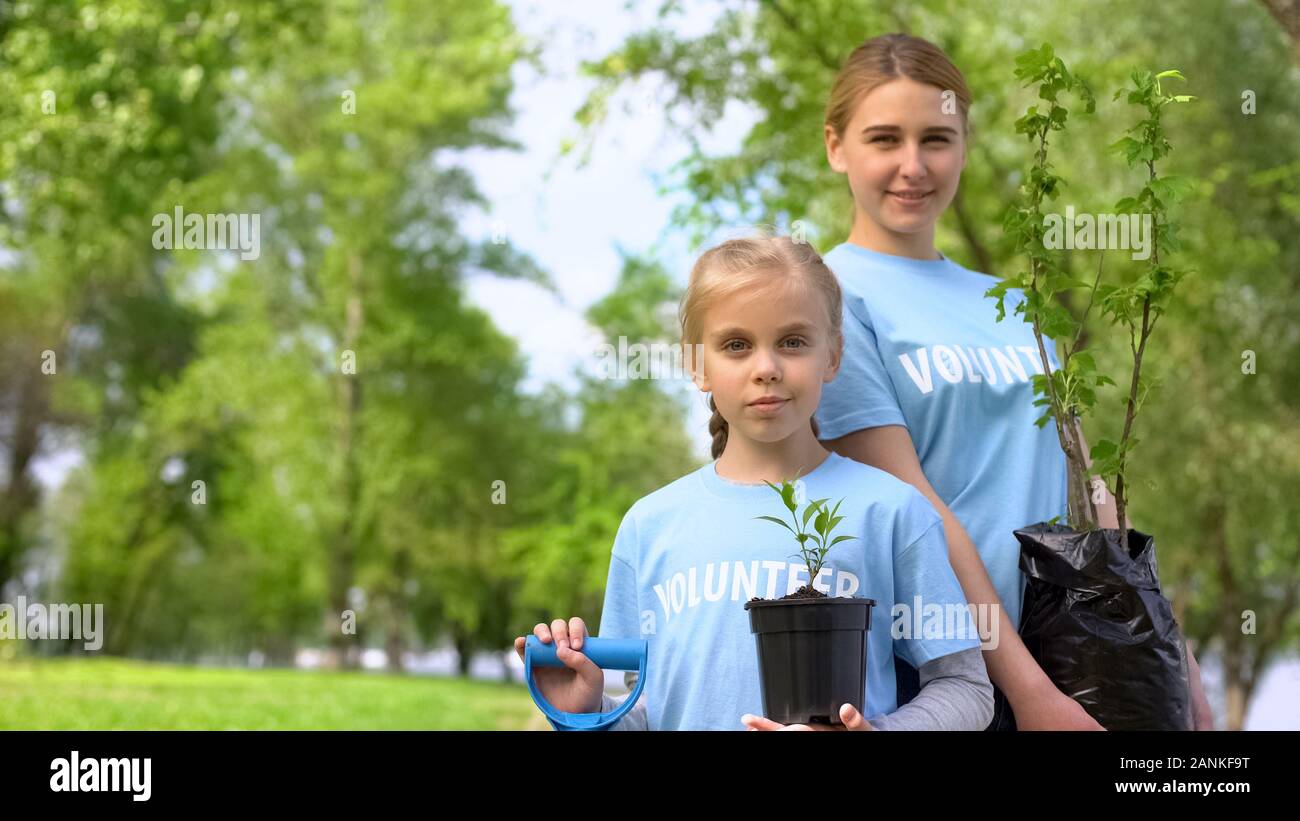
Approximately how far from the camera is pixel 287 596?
4050cm

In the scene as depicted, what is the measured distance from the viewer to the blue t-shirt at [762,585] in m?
2.13

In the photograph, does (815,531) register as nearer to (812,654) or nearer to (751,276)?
(812,654)

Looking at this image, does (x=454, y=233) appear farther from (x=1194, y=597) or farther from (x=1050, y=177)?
(x=1050, y=177)

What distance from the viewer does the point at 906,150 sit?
2.61m

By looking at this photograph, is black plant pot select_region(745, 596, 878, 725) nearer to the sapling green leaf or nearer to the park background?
the sapling green leaf

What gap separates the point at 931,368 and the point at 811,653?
34.8 inches

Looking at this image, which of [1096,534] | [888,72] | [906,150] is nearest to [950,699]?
[1096,534]

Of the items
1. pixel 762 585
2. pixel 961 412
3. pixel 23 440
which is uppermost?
pixel 23 440

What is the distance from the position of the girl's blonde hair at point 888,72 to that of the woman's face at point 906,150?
0.06ft

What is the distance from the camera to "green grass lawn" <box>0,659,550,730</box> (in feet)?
34.6

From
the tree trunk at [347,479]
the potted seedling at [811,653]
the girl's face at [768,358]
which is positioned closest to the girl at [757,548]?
the girl's face at [768,358]

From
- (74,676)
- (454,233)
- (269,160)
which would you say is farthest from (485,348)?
(74,676)

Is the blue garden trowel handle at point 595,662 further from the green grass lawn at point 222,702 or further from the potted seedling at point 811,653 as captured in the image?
the green grass lawn at point 222,702
